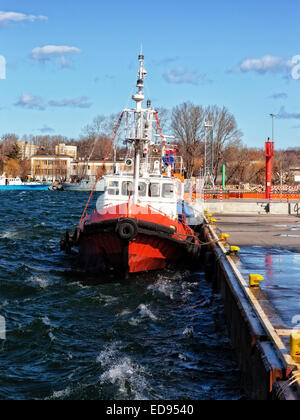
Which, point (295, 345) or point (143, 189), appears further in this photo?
point (143, 189)

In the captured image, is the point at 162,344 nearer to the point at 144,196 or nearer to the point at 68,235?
the point at 144,196

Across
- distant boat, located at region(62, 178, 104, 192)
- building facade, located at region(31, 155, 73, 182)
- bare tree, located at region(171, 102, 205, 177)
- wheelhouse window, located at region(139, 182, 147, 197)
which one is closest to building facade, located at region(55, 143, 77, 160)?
building facade, located at region(31, 155, 73, 182)

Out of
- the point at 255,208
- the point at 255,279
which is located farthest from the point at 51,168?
the point at 255,279

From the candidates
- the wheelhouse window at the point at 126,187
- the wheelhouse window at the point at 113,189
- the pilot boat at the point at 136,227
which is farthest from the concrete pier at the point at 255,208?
the wheelhouse window at the point at 113,189

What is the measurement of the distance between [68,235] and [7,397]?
43.1 feet

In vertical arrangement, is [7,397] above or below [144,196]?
below

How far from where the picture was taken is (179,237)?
18578 mm

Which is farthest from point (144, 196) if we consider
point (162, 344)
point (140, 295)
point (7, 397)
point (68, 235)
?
point (7, 397)

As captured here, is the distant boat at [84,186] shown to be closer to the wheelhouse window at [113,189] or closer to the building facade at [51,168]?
the building facade at [51,168]

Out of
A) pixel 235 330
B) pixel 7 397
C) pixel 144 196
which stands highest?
pixel 144 196

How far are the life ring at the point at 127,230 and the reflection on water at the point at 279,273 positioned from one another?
11.7 feet

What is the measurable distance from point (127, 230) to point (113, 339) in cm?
537

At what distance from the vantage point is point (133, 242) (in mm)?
17047

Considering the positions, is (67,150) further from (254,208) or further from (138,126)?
(138,126)
